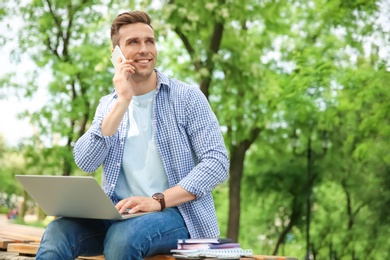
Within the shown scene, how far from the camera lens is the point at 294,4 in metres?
18.5

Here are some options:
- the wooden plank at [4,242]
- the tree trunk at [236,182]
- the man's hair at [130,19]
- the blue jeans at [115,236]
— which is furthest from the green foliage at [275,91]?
the blue jeans at [115,236]

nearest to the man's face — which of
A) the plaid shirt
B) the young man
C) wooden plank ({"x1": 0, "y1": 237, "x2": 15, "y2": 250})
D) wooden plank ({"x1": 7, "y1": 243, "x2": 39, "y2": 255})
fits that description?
the young man

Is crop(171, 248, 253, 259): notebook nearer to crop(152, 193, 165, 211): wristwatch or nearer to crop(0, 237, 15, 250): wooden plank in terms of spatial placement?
crop(152, 193, 165, 211): wristwatch

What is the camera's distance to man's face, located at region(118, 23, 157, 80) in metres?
3.62

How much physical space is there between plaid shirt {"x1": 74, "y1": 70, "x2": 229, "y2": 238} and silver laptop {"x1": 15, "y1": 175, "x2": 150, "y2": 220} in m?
0.28

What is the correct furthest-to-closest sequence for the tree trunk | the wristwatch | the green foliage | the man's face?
the tree trunk, the green foliage, the man's face, the wristwatch

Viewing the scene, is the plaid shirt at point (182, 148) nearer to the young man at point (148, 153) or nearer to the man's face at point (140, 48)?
the young man at point (148, 153)

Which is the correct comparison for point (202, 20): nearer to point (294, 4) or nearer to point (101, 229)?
point (294, 4)

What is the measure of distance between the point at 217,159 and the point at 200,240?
1.34 ft

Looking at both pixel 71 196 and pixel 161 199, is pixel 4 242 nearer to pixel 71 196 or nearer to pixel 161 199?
pixel 71 196

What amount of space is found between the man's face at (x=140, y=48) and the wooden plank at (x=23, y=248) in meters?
0.99

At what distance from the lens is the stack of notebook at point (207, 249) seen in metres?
3.22

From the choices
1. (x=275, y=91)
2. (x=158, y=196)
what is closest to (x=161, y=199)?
(x=158, y=196)

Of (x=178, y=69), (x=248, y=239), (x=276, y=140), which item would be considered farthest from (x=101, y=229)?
(x=248, y=239)
